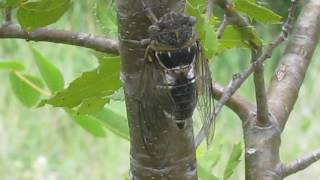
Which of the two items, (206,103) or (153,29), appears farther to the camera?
(206,103)

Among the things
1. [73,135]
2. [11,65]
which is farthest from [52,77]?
[73,135]

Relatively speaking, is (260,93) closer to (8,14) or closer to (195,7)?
(195,7)

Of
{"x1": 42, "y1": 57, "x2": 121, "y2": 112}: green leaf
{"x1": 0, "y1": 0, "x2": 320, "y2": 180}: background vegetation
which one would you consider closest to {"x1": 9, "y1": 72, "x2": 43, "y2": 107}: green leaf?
{"x1": 42, "y1": 57, "x2": 121, "y2": 112}: green leaf

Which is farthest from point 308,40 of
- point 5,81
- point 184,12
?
point 5,81

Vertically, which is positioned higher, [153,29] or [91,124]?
[153,29]

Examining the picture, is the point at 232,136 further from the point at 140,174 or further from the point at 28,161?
the point at 140,174

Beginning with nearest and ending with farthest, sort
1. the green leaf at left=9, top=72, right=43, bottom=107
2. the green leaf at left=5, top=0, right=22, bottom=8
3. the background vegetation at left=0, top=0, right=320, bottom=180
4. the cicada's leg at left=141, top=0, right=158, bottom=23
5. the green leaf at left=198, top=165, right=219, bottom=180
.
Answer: the cicada's leg at left=141, top=0, right=158, bottom=23 → the green leaf at left=5, top=0, right=22, bottom=8 → the green leaf at left=198, top=165, right=219, bottom=180 → the green leaf at left=9, top=72, right=43, bottom=107 → the background vegetation at left=0, top=0, right=320, bottom=180

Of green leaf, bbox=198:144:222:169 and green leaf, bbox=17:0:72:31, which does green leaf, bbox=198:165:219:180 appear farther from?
green leaf, bbox=17:0:72:31
